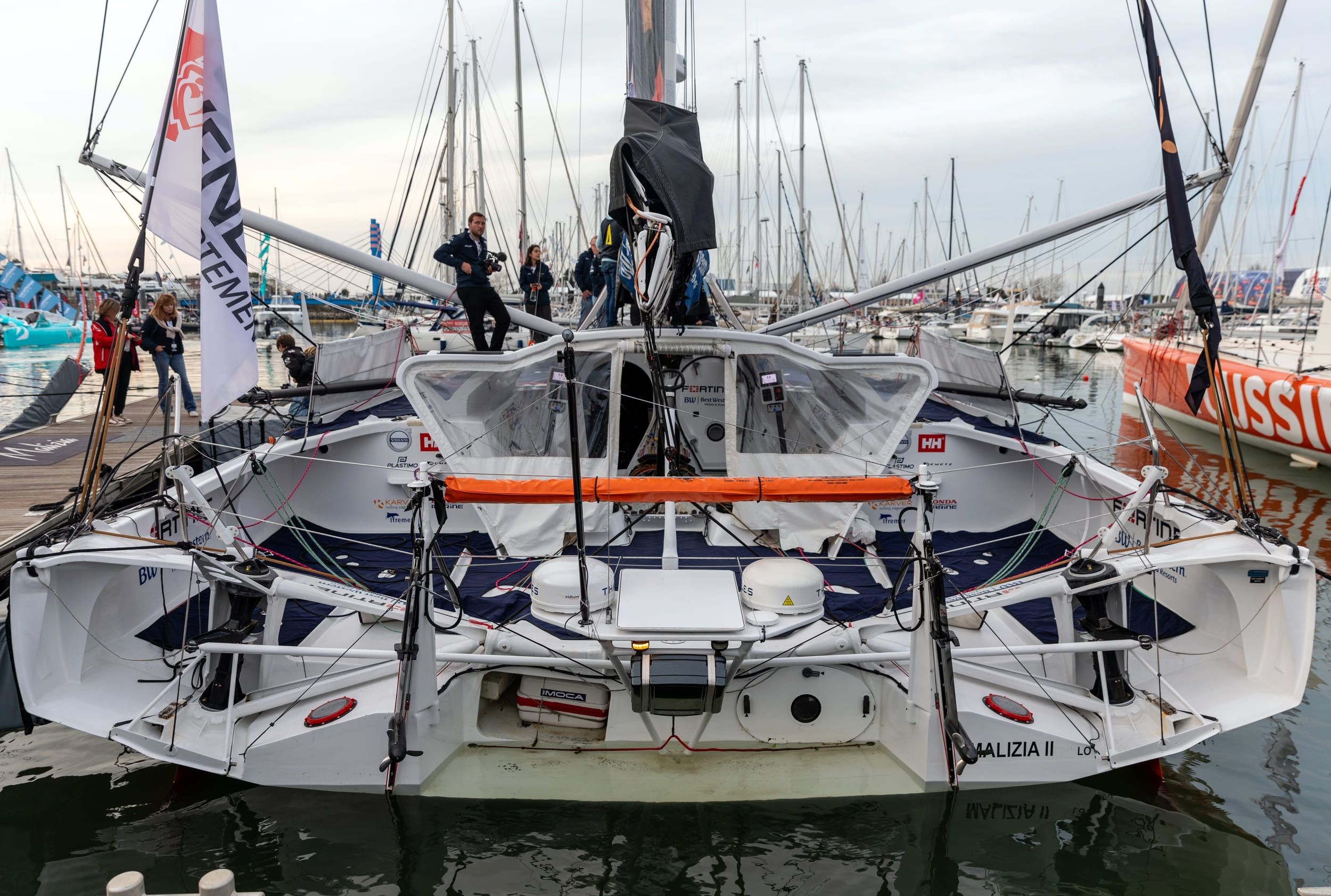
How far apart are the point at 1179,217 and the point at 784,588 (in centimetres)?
349

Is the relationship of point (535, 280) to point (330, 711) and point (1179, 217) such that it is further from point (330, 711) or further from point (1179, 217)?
point (1179, 217)

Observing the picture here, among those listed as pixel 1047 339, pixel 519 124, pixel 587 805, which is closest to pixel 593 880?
pixel 587 805

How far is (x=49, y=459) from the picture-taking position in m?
10.1

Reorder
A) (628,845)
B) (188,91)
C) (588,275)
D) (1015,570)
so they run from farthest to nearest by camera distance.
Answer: (588,275) < (1015,570) < (188,91) < (628,845)

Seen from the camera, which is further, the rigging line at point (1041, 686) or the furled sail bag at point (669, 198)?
the furled sail bag at point (669, 198)

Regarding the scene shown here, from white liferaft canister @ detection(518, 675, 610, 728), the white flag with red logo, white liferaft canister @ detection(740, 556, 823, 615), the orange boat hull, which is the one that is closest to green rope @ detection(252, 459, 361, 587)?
the white flag with red logo

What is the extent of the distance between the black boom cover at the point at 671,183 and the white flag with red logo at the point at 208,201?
2.56m

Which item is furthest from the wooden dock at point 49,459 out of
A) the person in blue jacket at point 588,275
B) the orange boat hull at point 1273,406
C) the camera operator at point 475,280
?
the orange boat hull at point 1273,406

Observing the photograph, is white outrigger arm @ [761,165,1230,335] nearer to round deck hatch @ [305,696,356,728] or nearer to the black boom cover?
the black boom cover

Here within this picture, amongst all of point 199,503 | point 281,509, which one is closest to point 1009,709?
point 199,503

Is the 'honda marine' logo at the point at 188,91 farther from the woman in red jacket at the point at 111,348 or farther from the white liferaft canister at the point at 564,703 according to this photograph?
the woman in red jacket at the point at 111,348

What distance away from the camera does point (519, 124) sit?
979 inches

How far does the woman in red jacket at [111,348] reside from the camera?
11117mm

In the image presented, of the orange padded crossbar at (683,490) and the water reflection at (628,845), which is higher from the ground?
the orange padded crossbar at (683,490)
